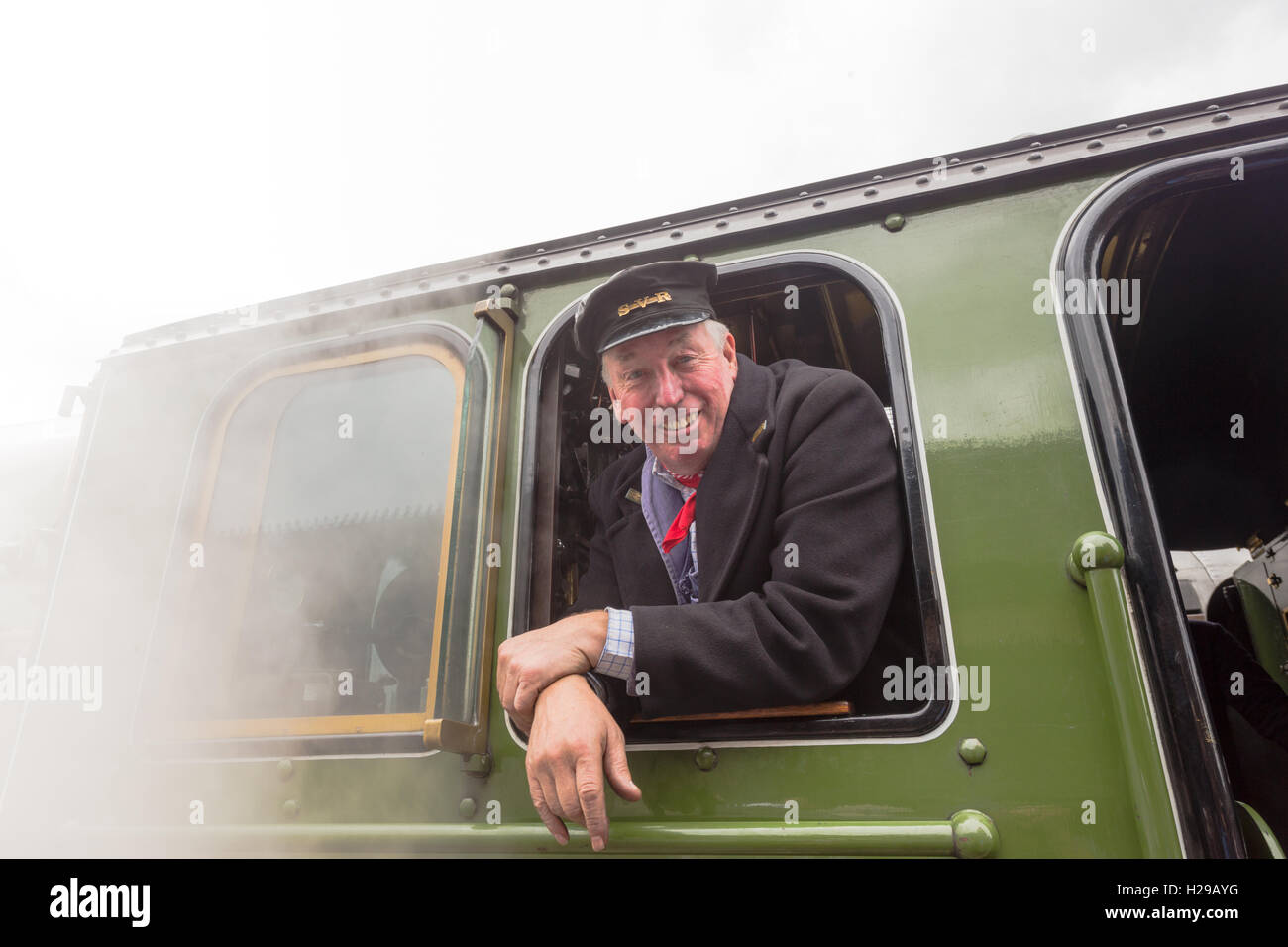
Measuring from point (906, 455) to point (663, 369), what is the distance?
0.62 metres

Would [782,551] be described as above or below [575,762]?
above

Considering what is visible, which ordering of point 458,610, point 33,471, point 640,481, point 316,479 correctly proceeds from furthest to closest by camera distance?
point 33,471 < point 316,479 < point 640,481 < point 458,610

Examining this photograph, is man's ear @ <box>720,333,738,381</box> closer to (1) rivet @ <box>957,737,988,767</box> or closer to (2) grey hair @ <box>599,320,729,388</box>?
(2) grey hair @ <box>599,320,729,388</box>

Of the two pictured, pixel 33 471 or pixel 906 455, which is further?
pixel 33 471

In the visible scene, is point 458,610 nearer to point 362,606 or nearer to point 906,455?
point 362,606

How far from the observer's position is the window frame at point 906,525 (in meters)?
1.34

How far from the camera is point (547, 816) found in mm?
1339

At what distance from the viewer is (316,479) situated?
2.17 m

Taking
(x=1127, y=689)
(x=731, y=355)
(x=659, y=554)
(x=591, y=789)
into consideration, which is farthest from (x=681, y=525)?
(x=1127, y=689)

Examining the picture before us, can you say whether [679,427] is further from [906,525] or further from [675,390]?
[906,525]

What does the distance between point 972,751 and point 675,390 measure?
100 centimetres

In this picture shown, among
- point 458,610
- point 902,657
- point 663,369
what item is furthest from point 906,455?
point 458,610

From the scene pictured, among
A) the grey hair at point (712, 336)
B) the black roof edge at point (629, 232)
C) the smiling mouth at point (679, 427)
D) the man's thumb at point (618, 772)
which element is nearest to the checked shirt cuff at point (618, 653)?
the man's thumb at point (618, 772)

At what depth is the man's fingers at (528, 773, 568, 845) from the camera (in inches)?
52.2
